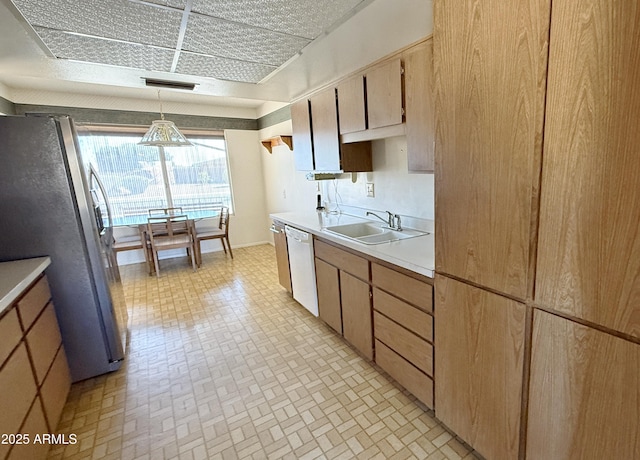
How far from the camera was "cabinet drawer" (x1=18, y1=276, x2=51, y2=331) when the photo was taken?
4.62ft

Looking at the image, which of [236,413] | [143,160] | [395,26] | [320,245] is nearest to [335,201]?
[320,245]

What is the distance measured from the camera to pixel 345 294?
2.15 meters

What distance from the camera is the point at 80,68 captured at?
2031mm

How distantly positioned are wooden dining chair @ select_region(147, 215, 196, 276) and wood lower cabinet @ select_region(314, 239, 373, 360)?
98.2 inches

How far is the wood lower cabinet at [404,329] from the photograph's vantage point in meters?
1.52

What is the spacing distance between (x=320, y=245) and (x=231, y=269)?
2343 millimetres

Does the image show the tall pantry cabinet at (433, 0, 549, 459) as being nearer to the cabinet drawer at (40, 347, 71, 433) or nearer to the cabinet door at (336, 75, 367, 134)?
the cabinet door at (336, 75, 367, 134)

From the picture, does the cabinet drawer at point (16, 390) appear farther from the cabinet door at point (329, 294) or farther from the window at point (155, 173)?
the window at point (155, 173)

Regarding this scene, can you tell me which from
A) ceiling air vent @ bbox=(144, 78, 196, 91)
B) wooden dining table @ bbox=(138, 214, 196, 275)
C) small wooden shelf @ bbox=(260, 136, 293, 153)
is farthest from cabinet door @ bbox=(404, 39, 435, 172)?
wooden dining table @ bbox=(138, 214, 196, 275)

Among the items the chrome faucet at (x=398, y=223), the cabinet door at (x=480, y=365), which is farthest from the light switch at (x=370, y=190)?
the cabinet door at (x=480, y=365)

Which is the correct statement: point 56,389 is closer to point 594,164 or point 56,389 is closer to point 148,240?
point 594,164

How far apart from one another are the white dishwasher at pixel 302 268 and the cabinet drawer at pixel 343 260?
0.14 meters

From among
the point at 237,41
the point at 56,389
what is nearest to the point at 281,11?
the point at 237,41

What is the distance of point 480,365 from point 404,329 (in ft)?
1.50
